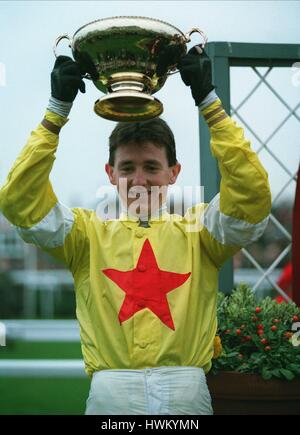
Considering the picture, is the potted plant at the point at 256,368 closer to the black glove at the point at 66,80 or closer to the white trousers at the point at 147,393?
the white trousers at the point at 147,393

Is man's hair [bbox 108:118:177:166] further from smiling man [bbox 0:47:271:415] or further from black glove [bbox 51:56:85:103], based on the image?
black glove [bbox 51:56:85:103]

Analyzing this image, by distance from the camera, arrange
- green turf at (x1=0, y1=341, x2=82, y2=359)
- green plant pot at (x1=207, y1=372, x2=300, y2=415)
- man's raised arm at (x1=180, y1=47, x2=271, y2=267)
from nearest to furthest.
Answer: man's raised arm at (x1=180, y1=47, x2=271, y2=267) < green plant pot at (x1=207, y1=372, x2=300, y2=415) < green turf at (x1=0, y1=341, x2=82, y2=359)

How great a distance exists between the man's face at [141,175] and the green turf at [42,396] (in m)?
2.67

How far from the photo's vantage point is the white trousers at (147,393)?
1618 mm

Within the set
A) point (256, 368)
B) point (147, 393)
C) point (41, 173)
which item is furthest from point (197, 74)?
Answer: point (256, 368)

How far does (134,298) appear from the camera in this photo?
5.55ft

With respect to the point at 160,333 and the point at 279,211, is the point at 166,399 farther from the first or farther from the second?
the point at 279,211

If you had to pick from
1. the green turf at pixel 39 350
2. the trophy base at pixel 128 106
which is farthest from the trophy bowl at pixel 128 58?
the green turf at pixel 39 350

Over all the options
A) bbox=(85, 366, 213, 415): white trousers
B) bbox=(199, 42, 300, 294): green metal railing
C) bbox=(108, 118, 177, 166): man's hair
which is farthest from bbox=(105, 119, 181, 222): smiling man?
bbox=(199, 42, 300, 294): green metal railing

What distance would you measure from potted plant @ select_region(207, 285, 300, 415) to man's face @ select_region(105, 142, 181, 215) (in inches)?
22.3

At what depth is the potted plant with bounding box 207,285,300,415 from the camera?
2.01m

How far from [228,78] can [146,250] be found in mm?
1357

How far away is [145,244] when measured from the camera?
1754 mm

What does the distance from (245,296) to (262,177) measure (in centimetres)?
89
